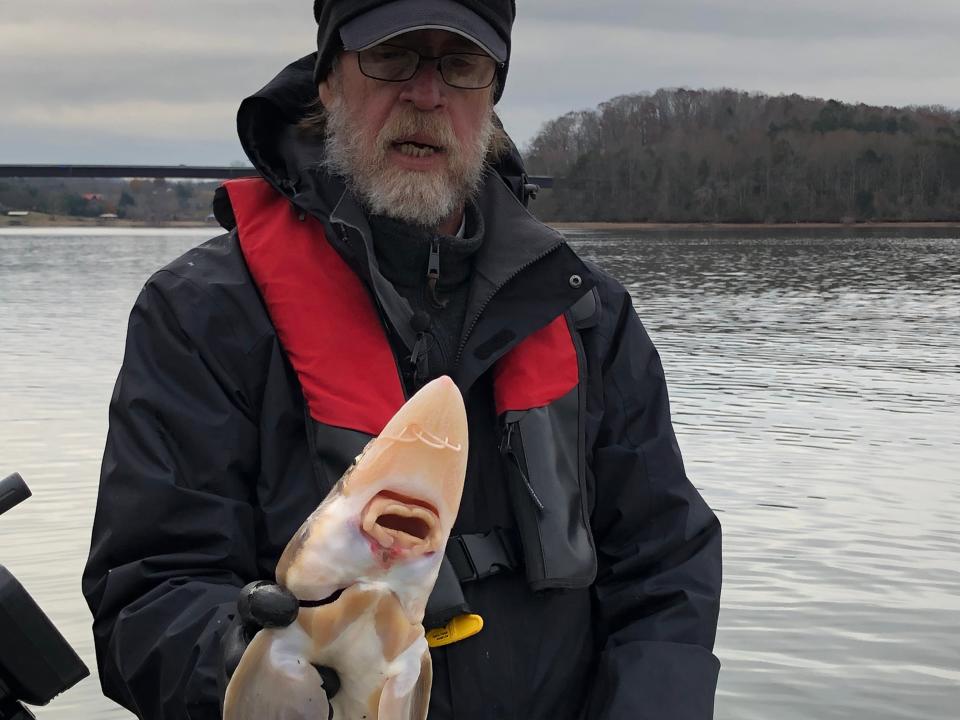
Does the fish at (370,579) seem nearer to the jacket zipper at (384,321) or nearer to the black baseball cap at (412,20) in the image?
the jacket zipper at (384,321)

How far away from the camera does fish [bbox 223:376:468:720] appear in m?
1.78

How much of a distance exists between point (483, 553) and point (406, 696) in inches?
29.2

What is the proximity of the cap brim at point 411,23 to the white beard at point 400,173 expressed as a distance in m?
0.20

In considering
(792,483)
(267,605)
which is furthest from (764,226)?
(267,605)

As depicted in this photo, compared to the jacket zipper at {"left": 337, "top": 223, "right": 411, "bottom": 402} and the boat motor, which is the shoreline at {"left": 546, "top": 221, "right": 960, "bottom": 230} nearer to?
the jacket zipper at {"left": 337, "top": 223, "right": 411, "bottom": 402}

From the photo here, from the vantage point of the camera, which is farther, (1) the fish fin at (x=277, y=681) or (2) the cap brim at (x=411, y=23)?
(2) the cap brim at (x=411, y=23)

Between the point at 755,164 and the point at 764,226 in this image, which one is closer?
the point at 764,226

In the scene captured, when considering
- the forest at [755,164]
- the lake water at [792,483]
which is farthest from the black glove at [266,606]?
the forest at [755,164]

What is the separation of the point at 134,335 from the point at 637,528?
45.1 inches

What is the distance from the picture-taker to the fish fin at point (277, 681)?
1.84 meters

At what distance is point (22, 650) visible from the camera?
2.70 m

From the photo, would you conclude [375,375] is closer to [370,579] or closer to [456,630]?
[456,630]

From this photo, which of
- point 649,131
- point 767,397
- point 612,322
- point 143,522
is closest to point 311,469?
point 143,522

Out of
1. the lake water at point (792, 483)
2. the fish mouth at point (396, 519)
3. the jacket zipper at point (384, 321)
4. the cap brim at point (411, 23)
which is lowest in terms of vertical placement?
the lake water at point (792, 483)
